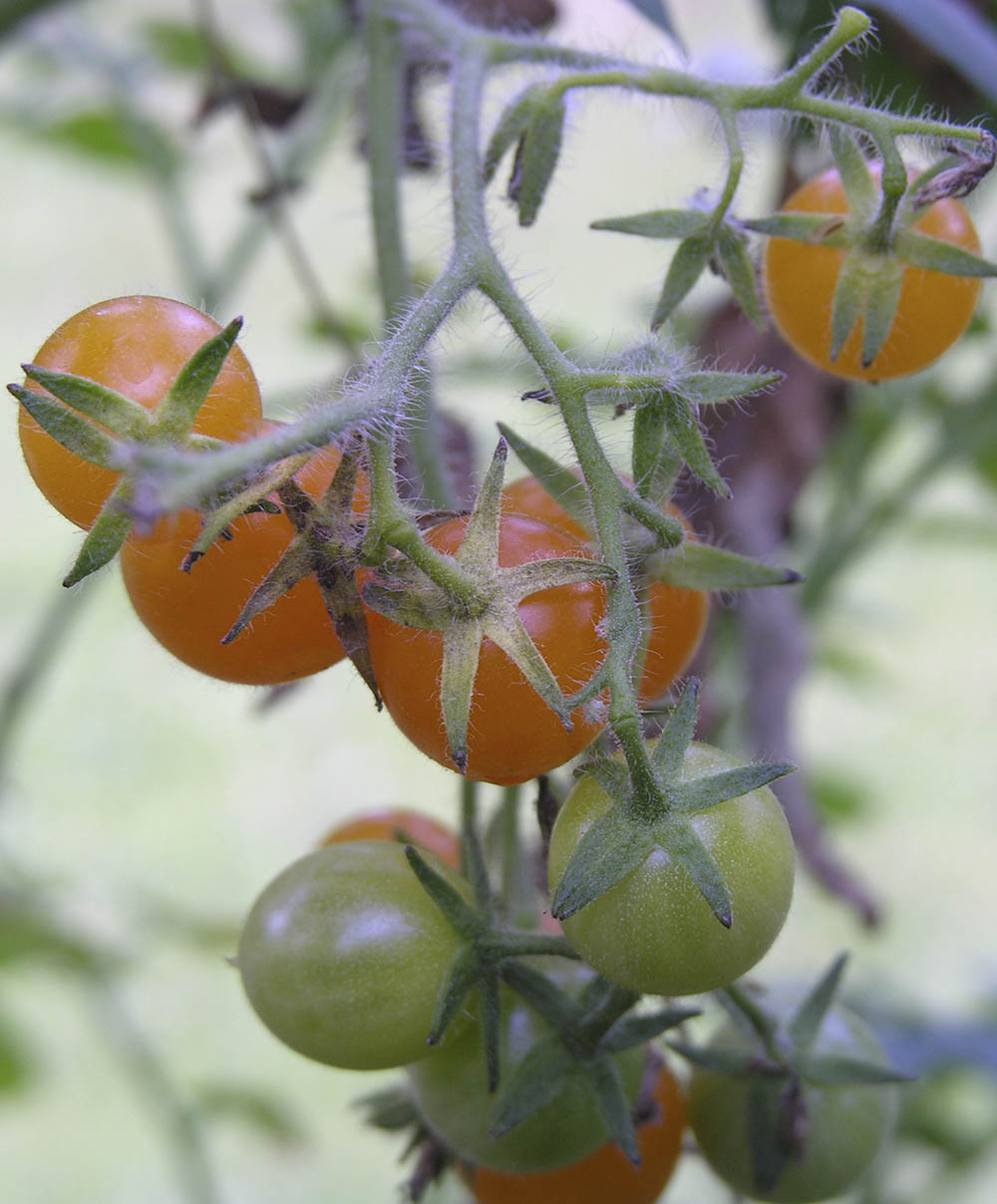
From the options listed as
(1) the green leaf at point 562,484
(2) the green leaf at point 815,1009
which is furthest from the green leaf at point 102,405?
(2) the green leaf at point 815,1009

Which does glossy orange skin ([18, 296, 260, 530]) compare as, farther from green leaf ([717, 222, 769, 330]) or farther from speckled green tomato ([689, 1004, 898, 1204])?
speckled green tomato ([689, 1004, 898, 1204])

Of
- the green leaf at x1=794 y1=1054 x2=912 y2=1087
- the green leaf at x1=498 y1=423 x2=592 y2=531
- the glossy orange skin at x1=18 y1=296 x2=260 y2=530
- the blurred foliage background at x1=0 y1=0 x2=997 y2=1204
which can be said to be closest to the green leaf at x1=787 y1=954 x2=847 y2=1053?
the green leaf at x1=794 y1=1054 x2=912 y2=1087

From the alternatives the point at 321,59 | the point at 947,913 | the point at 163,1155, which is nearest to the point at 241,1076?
the point at 163,1155

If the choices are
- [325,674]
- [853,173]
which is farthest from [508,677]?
[325,674]

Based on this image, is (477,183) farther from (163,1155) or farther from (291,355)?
(291,355)

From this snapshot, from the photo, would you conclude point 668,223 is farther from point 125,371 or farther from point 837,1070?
point 837,1070

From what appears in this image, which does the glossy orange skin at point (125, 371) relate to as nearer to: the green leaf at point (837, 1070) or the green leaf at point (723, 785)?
the green leaf at point (723, 785)
